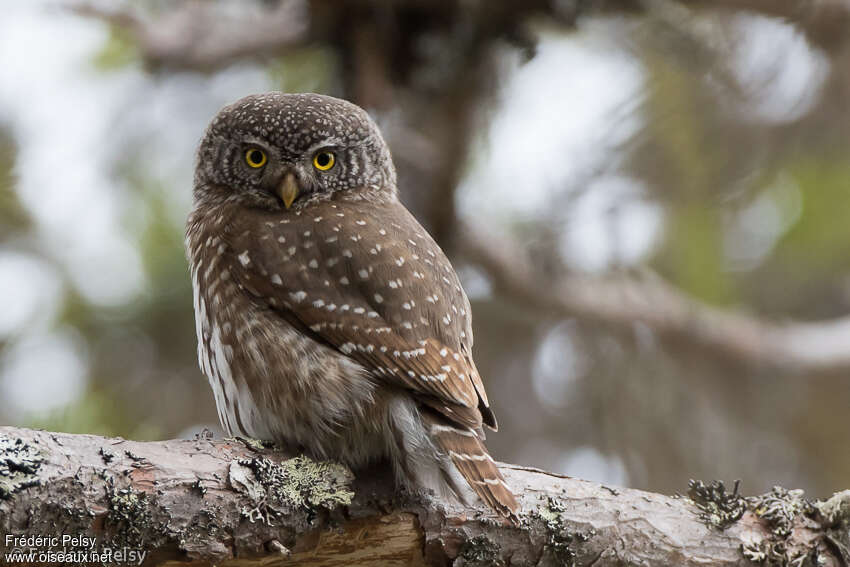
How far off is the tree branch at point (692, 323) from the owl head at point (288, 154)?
193 cm

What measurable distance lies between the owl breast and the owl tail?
224 millimetres

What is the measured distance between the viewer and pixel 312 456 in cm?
289

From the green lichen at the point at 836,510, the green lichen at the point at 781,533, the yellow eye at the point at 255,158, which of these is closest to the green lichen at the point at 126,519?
the yellow eye at the point at 255,158

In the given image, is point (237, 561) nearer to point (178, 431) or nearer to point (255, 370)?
point (255, 370)

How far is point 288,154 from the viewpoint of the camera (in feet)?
11.3

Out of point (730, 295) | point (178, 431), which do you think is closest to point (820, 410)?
point (730, 295)

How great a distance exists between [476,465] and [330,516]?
1.37ft

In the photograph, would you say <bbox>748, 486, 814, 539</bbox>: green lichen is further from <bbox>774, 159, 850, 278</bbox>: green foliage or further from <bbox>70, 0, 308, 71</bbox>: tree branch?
<bbox>70, 0, 308, 71</bbox>: tree branch

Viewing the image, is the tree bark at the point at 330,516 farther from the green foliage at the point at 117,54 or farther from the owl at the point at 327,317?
the green foliage at the point at 117,54

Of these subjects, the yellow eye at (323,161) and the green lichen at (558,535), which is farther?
the yellow eye at (323,161)

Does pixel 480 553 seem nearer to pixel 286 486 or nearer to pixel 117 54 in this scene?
pixel 286 486

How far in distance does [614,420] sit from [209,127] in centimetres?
297

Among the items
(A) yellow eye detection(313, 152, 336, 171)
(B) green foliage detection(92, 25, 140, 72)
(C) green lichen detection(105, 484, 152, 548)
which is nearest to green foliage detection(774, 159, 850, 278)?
(A) yellow eye detection(313, 152, 336, 171)

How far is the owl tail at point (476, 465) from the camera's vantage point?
8.37ft
